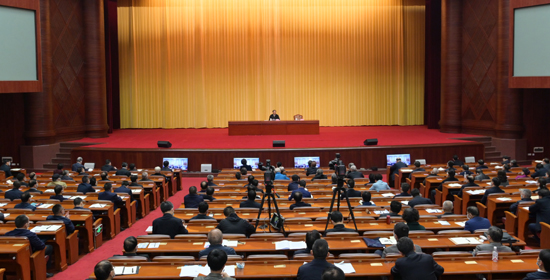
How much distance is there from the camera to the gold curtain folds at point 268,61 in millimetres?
23109

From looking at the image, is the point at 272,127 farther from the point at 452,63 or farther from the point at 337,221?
the point at 337,221

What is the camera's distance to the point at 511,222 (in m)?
8.37

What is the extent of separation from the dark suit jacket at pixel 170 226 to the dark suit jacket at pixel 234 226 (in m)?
0.46

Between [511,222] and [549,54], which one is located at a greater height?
[549,54]

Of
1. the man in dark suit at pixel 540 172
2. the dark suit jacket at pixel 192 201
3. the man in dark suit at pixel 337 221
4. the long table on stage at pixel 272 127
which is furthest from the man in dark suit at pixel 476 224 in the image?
the long table on stage at pixel 272 127

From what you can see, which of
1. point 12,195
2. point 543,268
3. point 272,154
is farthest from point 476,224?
point 272,154

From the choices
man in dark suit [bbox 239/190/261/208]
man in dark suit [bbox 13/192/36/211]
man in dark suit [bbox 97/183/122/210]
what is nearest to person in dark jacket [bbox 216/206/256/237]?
man in dark suit [bbox 239/190/261/208]

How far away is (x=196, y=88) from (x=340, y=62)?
6399mm

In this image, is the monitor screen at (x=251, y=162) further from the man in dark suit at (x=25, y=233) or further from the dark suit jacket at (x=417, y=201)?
the man in dark suit at (x=25, y=233)

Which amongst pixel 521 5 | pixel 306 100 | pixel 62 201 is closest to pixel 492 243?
pixel 62 201

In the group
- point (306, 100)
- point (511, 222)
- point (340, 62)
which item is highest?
point (340, 62)

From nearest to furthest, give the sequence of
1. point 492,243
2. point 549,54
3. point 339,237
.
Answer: point 492,243, point 339,237, point 549,54

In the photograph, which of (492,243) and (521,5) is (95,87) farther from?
(492,243)

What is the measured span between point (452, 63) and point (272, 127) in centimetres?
678
